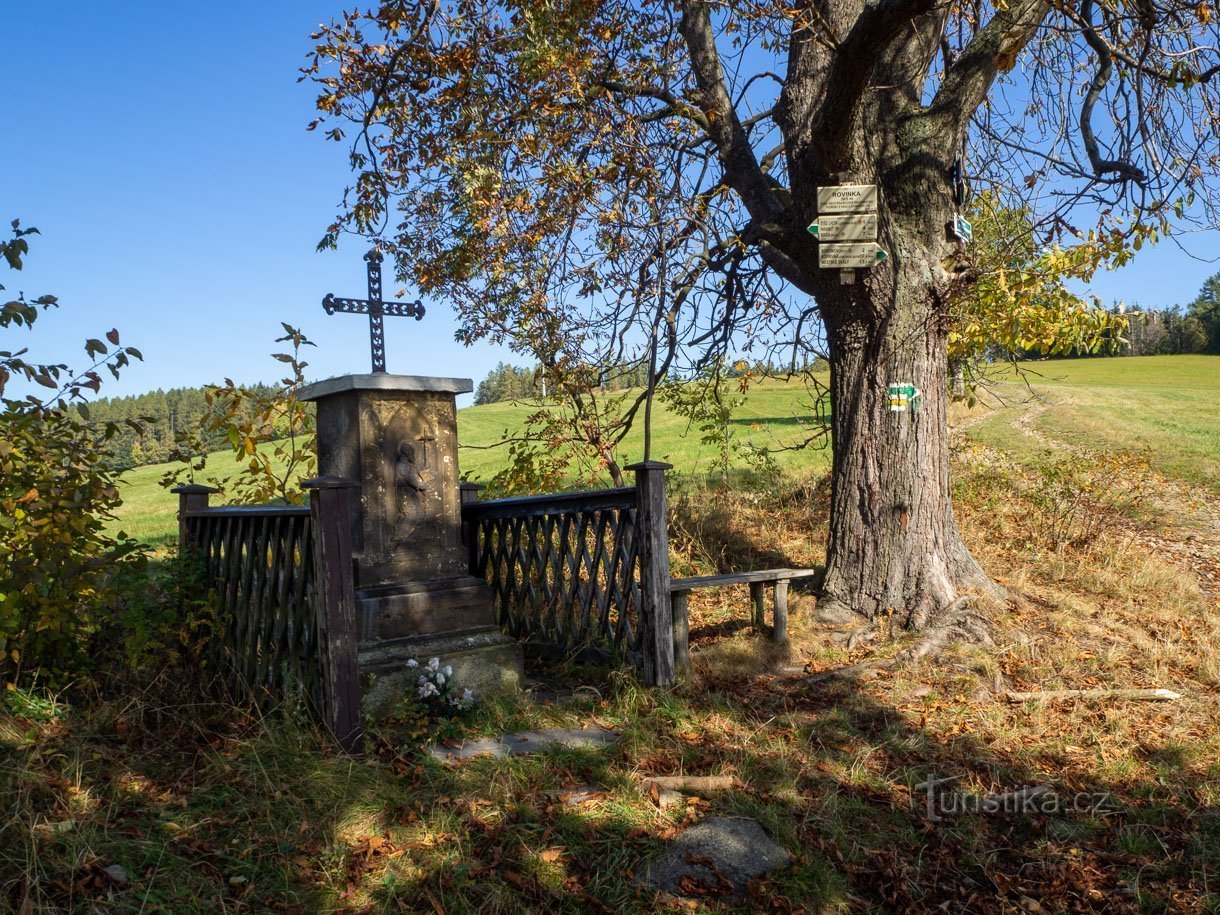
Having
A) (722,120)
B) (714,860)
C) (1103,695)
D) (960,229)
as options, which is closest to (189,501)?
(714,860)

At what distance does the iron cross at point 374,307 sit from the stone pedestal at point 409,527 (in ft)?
1.51

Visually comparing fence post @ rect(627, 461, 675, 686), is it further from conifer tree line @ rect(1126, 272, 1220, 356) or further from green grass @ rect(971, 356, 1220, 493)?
conifer tree line @ rect(1126, 272, 1220, 356)

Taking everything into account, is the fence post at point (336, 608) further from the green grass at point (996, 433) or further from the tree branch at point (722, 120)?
the green grass at point (996, 433)

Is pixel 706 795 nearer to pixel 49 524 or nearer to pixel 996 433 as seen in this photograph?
pixel 49 524

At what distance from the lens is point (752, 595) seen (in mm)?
6699

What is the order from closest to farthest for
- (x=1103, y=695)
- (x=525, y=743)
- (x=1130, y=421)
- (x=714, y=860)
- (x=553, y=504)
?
(x=714, y=860) → (x=525, y=743) → (x=1103, y=695) → (x=553, y=504) → (x=1130, y=421)

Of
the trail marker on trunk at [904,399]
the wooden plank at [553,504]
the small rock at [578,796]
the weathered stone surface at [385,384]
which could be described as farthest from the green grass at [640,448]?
the small rock at [578,796]

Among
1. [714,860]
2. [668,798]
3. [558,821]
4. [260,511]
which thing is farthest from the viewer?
[260,511]

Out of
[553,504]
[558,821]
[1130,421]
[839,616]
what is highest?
[553,504]

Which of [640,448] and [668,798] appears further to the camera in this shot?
[640,448]

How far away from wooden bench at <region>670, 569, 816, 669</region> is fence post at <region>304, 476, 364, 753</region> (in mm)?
2130

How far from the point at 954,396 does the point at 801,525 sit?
225cm

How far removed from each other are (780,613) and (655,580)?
4.63 feet

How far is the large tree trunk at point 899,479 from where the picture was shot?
6.60 metres
